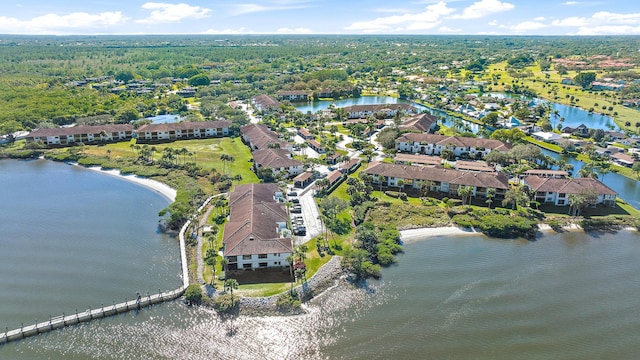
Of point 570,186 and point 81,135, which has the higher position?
point 81,135

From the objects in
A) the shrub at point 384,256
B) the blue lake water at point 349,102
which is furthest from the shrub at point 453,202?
the blue lake water at point 349,102

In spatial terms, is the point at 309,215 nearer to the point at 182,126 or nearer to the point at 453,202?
the point at 453,202

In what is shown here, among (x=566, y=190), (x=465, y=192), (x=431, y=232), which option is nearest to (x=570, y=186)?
(x=566, y=190)

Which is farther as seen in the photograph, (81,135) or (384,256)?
(81,135)

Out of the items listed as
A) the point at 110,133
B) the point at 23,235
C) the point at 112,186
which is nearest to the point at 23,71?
the point at 110,133

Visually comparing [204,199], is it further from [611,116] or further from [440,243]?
[611,116]

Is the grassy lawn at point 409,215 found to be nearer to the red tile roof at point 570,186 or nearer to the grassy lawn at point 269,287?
the grassy lawn at point 269,287
